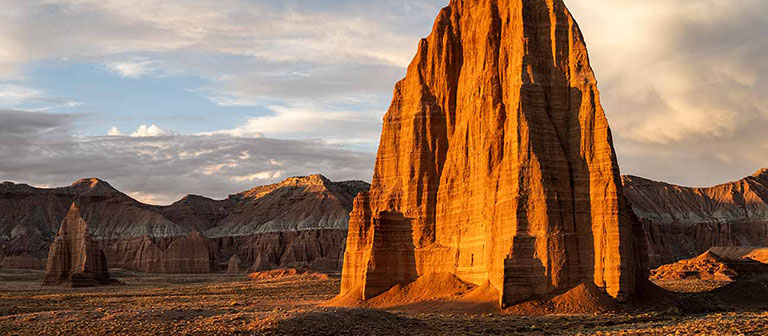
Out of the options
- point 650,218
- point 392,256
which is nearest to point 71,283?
point 392,256

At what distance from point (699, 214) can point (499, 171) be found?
145 m

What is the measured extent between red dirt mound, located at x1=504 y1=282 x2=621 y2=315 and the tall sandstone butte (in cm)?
51

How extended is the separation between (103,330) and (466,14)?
2998 cm

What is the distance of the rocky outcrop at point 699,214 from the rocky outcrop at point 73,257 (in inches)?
3577

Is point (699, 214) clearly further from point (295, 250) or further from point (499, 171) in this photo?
point (499, 171)

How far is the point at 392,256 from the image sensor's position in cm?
4925

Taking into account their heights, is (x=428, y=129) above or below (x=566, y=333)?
above

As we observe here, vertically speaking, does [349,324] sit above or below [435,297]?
below

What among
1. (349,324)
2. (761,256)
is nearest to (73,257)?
(349,324)

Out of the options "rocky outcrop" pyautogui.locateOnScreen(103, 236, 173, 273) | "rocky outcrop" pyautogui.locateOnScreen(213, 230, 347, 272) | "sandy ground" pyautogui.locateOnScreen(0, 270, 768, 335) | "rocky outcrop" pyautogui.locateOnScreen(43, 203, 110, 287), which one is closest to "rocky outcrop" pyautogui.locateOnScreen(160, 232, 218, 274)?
"rocky outcrop" pyautogui.locateOnScreen(103, 236, 173, 273)

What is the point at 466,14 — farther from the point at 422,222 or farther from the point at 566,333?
the point at 566,333

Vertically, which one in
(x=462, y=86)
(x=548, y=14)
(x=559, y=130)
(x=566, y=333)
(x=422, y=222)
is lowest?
→ (x=566, y=333)

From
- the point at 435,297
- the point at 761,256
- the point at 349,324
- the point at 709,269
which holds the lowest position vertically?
the point at 349,324

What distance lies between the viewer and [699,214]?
174 m
